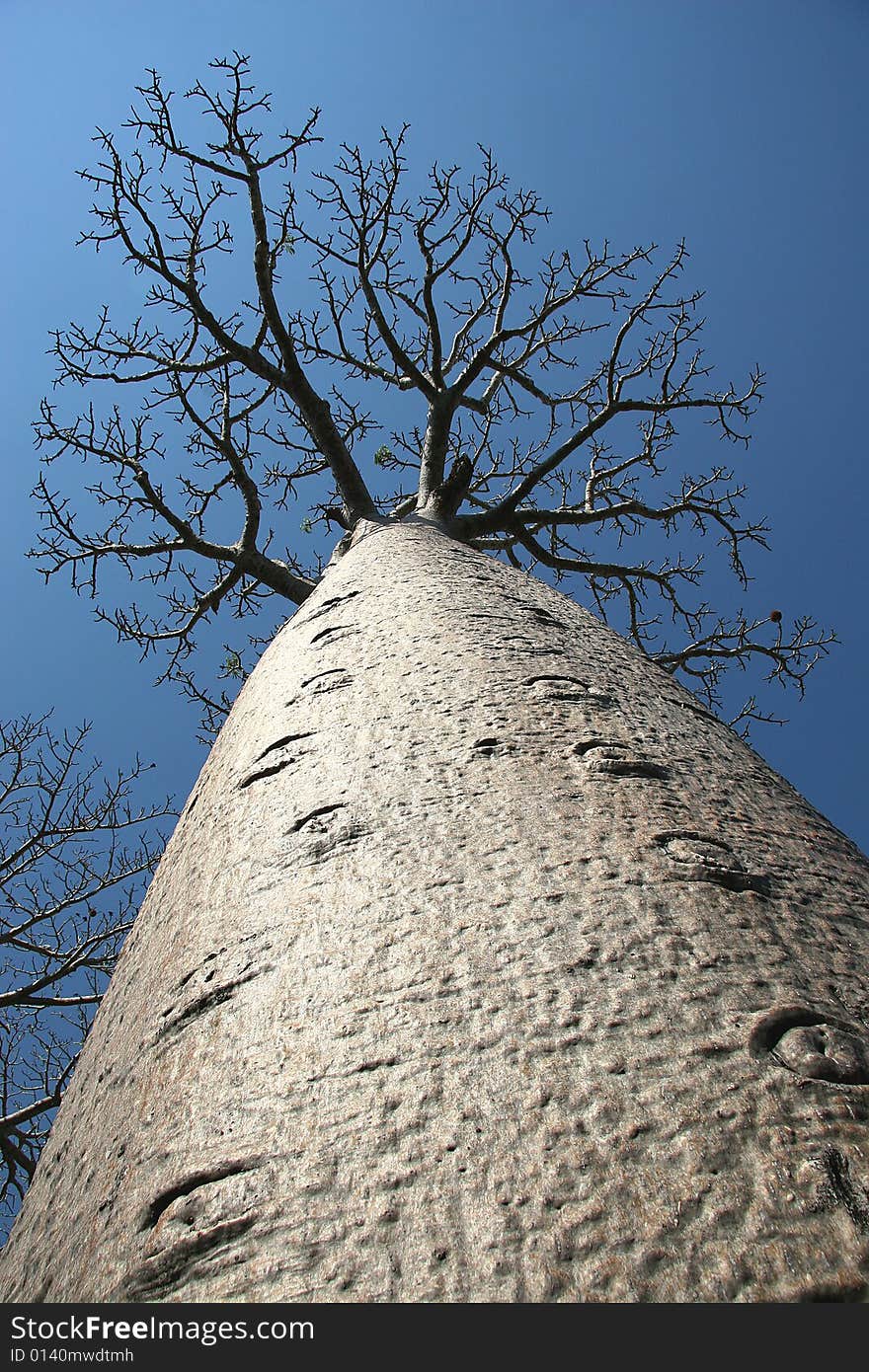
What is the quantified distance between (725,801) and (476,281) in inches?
173

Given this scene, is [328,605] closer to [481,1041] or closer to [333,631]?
[333,631]

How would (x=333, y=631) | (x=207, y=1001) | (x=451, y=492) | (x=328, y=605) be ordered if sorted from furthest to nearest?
1. (x=451, y=492)
2. (x=328, y=605)
3. (x=333, y=631)
4. (x=207, y=1001)

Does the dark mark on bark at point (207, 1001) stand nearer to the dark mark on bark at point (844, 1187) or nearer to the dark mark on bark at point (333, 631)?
the dark mark on bark at point (844, 1187)

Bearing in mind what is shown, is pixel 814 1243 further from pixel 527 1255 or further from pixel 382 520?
pixel 382 520

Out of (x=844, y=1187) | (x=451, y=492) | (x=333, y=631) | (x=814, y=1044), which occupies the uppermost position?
(x=451, y=492)

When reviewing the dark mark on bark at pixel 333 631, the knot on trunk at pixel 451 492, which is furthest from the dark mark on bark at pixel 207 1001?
the knot on trunk at pixel 451 492

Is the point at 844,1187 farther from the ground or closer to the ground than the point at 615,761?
closer to the ground

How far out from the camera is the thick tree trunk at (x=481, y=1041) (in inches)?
22.3

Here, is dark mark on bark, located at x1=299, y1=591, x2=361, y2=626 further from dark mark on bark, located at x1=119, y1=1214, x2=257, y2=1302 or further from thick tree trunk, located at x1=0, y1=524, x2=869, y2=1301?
dark mark on bark, located at x1=119, y1=1214, x2=257, y2=1302

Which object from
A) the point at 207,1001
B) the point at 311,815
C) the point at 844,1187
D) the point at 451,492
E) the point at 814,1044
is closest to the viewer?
the point at 844,1187

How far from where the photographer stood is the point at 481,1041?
0.71 meters

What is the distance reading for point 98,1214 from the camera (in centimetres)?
75

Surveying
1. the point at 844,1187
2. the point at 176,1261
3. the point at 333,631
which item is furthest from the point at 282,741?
the point at 844,1187

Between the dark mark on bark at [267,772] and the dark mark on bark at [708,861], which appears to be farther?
the dark mark on bark at [267,772]
